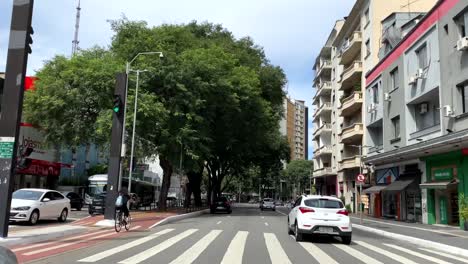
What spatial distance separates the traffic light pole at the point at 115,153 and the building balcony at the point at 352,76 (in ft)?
108

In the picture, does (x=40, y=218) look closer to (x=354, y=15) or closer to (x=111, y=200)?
(x=111, y=200)

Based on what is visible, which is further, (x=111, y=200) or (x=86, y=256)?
(x=111, y=200)

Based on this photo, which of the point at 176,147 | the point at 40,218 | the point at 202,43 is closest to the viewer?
the point at 40,218

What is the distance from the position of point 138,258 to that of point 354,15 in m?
49.4

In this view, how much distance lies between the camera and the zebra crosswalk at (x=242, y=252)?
477 inches

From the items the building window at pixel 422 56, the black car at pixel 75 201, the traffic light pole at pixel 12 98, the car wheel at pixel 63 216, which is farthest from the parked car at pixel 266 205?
the traffic light pole at pixel 12 98

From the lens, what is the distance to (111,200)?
23.7m

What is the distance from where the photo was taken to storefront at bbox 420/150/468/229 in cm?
2652

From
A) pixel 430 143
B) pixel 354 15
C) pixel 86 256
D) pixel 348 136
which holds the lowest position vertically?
pixel 86 256

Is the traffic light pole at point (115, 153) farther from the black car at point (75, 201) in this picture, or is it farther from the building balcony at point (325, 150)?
the building balcony at point (325, 150)

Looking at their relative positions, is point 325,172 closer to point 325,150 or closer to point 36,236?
point 325,150

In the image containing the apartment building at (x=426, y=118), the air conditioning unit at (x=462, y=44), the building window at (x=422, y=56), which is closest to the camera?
the air conditioning unit at (x=462, y=44)

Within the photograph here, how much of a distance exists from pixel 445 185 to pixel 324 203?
12.8m

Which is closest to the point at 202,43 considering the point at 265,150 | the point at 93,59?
the point at 93,59
